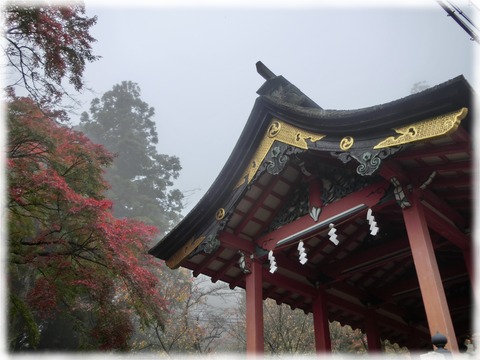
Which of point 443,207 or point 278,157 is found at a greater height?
point 278,157

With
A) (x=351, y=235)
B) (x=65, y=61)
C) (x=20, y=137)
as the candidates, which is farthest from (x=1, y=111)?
(x=351, y=235)

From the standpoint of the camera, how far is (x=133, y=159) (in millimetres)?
30422

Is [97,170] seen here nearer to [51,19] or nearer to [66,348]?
[51,19]

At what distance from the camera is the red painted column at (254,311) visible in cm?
592

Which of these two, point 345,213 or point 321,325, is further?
point 321,325

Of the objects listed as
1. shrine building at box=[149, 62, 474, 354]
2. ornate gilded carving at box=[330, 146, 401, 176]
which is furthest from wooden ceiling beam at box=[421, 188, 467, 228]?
ornate gilded carving at box=[330, 146, 401, 176]

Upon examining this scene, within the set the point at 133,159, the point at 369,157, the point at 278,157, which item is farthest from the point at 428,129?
the point at 133,159

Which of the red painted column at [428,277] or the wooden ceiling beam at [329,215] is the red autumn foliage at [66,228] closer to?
the wooden ceiling beam at [329,215]

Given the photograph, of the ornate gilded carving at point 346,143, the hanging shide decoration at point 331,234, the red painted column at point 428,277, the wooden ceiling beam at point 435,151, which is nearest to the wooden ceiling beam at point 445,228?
the red painted column at point 428,277

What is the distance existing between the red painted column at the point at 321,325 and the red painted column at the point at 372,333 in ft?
3.85

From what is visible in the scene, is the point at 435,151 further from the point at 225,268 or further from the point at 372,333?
the point at 372,333

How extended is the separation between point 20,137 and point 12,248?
2.31m

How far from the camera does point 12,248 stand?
302 inches

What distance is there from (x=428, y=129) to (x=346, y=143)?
1078 mm
